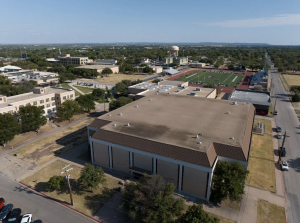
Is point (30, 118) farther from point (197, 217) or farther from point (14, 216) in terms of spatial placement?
point (197, 217)

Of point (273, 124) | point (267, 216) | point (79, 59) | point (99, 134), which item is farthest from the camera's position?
point (79, 59)

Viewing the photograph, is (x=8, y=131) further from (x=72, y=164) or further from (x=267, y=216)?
(x=267, y=216)

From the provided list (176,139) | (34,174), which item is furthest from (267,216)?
(34,174)

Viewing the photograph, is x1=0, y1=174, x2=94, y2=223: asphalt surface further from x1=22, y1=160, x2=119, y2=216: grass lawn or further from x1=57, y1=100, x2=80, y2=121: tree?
x1=57, y1=100, x2=80, y2=121: tree

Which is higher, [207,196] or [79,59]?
[79,59]

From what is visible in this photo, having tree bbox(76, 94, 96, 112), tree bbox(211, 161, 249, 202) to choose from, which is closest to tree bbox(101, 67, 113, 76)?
tree bbox(76, 94, 96, 112)

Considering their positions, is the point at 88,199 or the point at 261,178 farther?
the point at 261,178

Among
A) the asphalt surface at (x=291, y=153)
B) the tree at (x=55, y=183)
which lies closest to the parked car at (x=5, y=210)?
the tree at (x=55, y=183)
